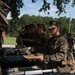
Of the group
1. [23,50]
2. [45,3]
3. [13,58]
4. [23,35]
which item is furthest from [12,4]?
[13,58]

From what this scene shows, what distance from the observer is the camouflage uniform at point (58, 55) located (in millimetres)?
5230

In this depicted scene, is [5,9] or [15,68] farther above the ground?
[5,9]

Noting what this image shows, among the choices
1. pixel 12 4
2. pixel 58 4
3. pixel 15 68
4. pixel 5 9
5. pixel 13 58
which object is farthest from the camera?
pixel 58 4

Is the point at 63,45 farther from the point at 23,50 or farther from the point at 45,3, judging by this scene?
the point at 45,3

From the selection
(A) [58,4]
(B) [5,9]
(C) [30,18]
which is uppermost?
(B) [5,9]

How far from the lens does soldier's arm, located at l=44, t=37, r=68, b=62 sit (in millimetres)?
5184

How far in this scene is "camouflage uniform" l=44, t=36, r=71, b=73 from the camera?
523cm

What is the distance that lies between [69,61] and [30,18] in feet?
351

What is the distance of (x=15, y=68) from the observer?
4574 mm

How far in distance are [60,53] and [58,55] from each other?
0.24 ft

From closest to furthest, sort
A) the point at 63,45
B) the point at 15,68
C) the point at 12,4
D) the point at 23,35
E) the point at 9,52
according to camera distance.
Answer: the point at 15,68
the point at 63,45
the point at 9,52
the point at 23,35
the point at 12,4

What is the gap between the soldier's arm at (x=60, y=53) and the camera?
17.0ft

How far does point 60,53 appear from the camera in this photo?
17.4ft

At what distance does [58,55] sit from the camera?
5258 mm
